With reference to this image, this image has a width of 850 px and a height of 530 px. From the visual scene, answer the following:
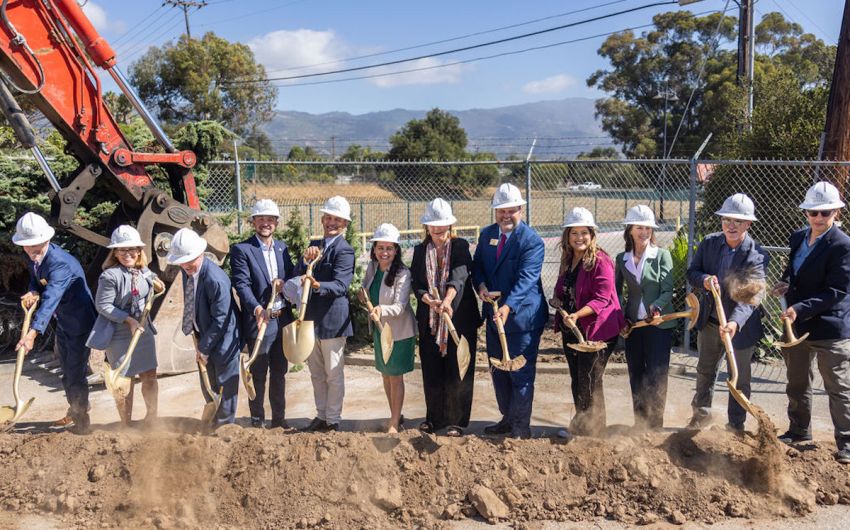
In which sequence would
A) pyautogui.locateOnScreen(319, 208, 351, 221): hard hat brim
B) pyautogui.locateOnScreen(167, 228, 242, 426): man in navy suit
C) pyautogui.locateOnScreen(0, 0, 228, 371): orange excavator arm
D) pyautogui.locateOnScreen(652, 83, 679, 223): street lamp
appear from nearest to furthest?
pyautogui.locateOnScreen(167, 228, 242, 426): man in navy suit → pyautogui.locateOnScreen(319, 208, 351, 221): hard hat brim → pyautogui.locateOnScreen(0, 0, 228, 371): orange excavator arm → pyautogui.locateOnScreen(652, 83, 679, 223): street lamp

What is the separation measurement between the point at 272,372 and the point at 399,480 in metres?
1.53

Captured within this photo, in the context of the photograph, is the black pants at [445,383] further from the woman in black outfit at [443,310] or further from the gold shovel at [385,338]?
the gold shovel at [385,338]

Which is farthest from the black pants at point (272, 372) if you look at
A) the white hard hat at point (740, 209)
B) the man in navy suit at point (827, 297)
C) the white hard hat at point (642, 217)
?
the man in navy suit at point (827, 297)

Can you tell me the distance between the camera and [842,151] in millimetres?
7551

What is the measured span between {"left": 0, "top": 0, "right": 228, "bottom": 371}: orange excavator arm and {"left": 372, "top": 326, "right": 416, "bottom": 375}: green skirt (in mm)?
2884

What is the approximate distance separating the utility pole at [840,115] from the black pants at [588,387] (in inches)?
165

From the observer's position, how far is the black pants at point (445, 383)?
5387 millimetres

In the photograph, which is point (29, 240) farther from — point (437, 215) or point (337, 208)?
point (437, 215)

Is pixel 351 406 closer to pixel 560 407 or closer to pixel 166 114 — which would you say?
pixel 560 407

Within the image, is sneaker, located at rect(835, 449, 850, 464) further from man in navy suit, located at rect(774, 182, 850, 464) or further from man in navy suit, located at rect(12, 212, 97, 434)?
man in navy suit, located at rect(12, 212, 97, 434)

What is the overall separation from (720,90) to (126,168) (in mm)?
32804

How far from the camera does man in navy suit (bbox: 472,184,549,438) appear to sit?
5.11 meters

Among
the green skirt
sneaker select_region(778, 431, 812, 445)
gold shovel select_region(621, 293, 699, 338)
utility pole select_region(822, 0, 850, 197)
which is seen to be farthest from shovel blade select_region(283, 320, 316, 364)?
utility pole select_region(822, 0, 850, 197)

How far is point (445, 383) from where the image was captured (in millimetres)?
5512
